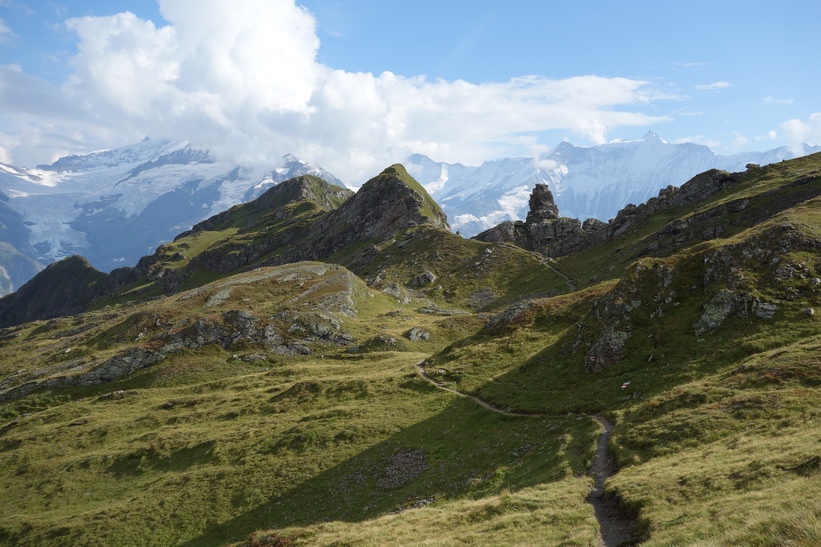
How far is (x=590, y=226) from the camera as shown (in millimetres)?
182500

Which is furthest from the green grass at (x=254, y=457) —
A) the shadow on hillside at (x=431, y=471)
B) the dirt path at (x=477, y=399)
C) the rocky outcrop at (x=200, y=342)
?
the rocky outcrop at (x=200, y=342)

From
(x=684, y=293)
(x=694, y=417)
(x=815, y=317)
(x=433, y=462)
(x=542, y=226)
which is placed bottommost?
(x=433, y=462)

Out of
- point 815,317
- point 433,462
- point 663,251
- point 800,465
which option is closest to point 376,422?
point 433,462

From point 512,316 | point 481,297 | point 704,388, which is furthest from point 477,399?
point 481,297

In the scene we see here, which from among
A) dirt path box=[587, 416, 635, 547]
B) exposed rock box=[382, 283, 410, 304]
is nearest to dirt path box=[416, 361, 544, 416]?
dirt path box=[587, 416, 635, 547]

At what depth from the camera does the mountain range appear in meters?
20.3

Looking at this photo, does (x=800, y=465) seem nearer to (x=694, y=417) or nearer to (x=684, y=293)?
(x=694, y=417)

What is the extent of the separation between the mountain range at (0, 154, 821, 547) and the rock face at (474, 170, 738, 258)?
7606 centimetres

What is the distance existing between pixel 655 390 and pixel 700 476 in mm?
14305

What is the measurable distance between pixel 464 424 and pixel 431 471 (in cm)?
768

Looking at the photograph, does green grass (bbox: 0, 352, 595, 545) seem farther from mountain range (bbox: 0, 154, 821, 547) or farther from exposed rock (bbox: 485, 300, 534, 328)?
exposed rock (bbox: 485, 300, 534, 328)

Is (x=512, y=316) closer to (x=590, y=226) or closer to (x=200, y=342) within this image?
(x=200, y=342)

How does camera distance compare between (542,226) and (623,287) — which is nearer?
(623,287)

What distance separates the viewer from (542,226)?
18638cm
